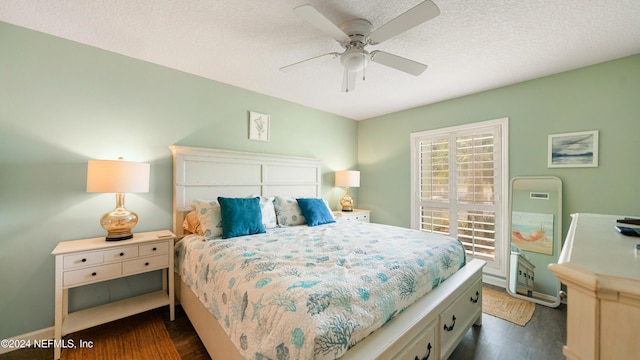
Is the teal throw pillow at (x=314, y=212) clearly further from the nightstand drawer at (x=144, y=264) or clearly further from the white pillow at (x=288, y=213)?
the nightstand drawer at (x=144, y=264)

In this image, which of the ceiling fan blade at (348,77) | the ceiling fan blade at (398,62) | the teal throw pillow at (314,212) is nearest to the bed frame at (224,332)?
the teal throw pillow at (314,212)

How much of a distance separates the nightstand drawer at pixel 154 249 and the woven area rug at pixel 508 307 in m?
3.24

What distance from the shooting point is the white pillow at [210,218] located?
7.70 ft

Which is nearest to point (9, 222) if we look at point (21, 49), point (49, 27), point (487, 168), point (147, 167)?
point (147, 167)

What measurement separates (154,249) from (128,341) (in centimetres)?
73

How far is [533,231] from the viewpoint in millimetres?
2852

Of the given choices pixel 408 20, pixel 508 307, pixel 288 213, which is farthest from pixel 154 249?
pixel 508 307

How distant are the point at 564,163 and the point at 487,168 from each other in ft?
2.39

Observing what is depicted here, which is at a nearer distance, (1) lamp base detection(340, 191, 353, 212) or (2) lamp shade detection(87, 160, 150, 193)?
(2) lamp shade detection(87, 160, 150, 193)

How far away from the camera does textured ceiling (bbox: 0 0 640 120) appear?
1.73 m

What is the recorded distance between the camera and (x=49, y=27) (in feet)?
6.53

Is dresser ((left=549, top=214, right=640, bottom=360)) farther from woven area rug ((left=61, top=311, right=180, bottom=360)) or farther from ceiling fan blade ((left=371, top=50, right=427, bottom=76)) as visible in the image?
woven area rug ((left=61, top=311, right=180, bottom=360))

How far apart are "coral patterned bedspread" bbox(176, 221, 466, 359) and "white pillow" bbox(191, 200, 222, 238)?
0.10 metres

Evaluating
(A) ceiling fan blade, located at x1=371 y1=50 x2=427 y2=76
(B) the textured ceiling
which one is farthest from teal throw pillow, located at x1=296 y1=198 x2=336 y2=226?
(A) ceiling fan blade, located at x1=371 y1=50 x2=427 y2=76
